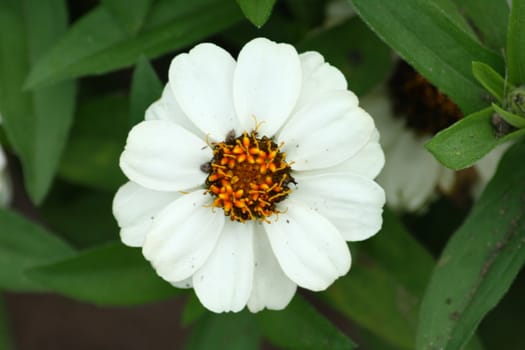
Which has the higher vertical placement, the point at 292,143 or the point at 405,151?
the point at 292,143

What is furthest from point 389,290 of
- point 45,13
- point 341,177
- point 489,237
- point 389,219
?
point 45,13

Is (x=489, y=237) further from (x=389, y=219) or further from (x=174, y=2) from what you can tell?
(x=174, y=2)

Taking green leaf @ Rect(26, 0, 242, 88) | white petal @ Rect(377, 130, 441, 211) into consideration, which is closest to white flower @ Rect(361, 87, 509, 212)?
white petal @ Rect(377, 130, 441, 211)

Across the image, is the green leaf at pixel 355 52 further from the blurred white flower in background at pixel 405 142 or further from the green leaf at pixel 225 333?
the green leaf at pixel 225 333

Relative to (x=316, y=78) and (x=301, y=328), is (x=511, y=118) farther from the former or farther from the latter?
(x=301, y=328)

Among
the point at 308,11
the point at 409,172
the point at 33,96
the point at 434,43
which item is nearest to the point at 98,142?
the point at 33,96

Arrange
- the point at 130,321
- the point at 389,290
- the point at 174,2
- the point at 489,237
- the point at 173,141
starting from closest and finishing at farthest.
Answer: the point at 173,141 < the point at 489,237 < the point at 174,2 < the point at 389,290 < the point at 130,321
